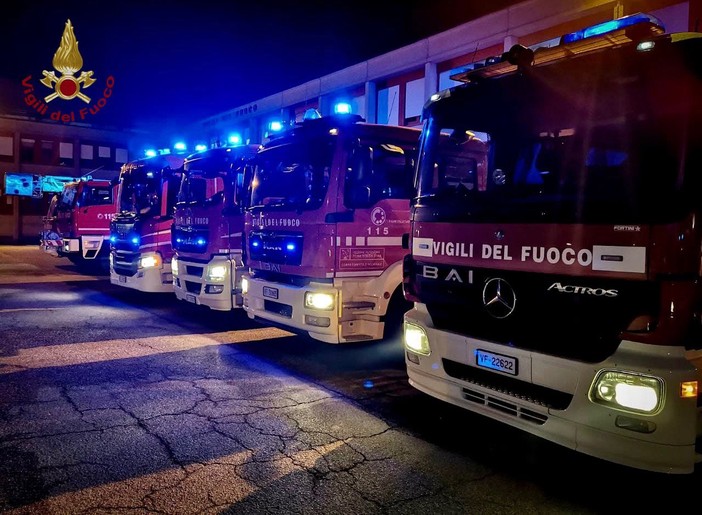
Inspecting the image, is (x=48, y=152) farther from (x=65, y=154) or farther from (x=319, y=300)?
(x=319, y=300)

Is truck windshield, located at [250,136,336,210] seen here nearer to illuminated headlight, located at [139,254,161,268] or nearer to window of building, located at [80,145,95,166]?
illuminated headlight, located at [139,254,161,268]

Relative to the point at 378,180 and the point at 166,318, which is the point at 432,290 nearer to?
the point at 378,180

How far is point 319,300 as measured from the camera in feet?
20.4

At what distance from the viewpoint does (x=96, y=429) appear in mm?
4418

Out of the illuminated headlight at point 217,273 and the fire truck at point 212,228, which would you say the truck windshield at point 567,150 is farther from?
the illuminated headlight at point 217,273

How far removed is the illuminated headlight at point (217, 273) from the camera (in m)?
8.76

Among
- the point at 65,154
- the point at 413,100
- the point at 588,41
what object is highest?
the point at 65,154

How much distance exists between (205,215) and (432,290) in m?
5.65

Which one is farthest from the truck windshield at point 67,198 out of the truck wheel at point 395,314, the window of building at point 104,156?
the window of building at point 104,156

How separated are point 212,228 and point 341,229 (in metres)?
3.43

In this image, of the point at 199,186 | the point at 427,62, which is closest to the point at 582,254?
the point at 199,186

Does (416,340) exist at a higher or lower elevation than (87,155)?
lower

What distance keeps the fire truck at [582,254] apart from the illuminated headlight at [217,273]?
4.97 metres

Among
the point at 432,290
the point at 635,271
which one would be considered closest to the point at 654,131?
the point at 635,271
